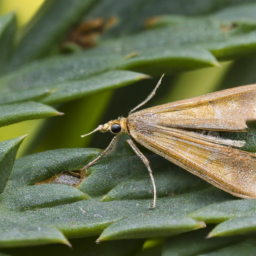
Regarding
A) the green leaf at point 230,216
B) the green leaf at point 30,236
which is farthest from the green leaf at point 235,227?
the green leaf at point 30,236

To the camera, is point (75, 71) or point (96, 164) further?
point (75, 71)

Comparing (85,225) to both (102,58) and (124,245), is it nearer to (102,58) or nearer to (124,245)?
(124,245)

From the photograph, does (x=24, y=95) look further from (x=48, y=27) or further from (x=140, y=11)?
(x=140, y=11)

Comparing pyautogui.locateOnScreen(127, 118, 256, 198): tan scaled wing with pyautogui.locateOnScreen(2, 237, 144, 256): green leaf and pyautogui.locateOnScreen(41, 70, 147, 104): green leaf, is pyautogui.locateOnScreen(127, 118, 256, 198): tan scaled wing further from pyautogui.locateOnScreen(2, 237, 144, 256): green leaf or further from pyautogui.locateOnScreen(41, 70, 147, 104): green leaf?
pyautogui.locateOnScreen(2, 237, 144, 256): green leaf

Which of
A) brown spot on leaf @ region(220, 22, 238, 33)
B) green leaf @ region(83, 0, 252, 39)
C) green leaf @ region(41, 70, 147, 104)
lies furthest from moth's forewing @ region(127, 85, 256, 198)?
green leaf @ region(83, 0, 252, 39)

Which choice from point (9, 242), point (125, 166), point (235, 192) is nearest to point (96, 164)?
point (125, 166)

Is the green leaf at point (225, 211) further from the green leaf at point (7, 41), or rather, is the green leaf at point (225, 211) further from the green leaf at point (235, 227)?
the green leaf at point (7, 41)

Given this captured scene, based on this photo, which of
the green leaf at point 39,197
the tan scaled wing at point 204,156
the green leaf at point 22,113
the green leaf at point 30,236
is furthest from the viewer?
the tan scaled wing at point 204,156
